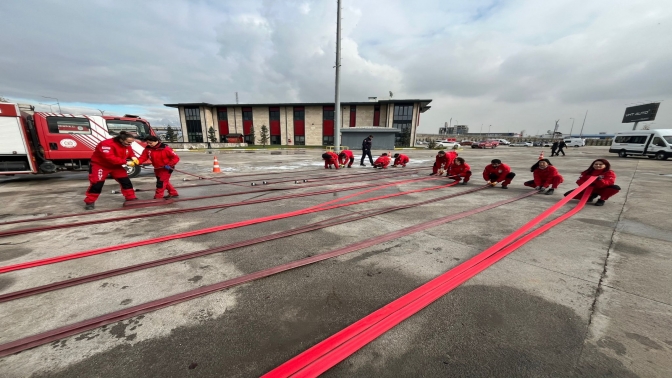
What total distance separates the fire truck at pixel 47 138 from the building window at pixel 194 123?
1670 inches

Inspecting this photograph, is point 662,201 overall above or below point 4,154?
below

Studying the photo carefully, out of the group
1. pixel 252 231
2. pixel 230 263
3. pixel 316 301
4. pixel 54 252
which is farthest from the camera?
pixel 252 231

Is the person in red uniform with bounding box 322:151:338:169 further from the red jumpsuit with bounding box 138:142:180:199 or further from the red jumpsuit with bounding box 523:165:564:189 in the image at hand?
the red jumpsuit with bounding box 523:165:564:189

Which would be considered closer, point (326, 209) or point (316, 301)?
point (316, 301)

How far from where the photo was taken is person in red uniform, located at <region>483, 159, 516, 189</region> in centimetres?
784

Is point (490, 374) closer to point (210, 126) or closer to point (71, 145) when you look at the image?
point (71, 145)

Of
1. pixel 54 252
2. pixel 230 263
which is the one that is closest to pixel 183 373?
pixel 230 263

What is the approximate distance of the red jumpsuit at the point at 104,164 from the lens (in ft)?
17.1

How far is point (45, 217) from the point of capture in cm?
475

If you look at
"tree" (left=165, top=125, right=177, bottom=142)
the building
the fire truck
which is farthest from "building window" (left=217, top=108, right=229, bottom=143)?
the fire truck

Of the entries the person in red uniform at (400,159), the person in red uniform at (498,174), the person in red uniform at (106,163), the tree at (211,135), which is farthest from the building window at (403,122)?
the person in red uniform at (106,163)

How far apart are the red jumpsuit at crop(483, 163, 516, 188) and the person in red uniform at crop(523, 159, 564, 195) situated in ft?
1.82

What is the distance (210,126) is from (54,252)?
161 ft

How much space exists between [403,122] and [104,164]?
42.2 meters
